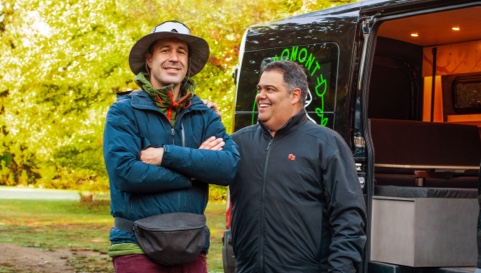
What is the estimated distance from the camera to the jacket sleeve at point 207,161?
388 centimetres

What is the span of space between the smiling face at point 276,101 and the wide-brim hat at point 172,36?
12.3 inches

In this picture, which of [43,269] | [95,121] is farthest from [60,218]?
[43,269]

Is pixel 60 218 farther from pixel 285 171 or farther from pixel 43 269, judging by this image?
pixel 285 171

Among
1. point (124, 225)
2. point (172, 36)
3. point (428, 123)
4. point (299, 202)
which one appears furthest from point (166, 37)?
point (428, 123)

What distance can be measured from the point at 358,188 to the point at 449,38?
11.5 feet

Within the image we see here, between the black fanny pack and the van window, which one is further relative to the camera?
the van window

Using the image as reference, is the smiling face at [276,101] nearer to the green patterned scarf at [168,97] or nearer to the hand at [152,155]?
the green patterned scarf at [168,97]

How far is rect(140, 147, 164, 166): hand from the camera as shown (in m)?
3.89

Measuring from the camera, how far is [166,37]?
4.07 metres

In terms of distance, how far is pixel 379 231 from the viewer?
584 cm

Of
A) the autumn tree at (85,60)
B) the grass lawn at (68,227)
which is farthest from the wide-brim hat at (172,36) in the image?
the autumn tree at (85,60)

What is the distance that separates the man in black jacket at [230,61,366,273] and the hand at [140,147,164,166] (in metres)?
0.57

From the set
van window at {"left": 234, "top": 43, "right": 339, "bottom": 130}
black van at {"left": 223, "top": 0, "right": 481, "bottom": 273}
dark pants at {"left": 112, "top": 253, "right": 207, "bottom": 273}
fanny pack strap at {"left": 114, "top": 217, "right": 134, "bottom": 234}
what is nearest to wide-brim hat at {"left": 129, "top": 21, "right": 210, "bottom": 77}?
fanny pack strap at {"left": 114, "top": 217, "right": 134, "bottom": 234}

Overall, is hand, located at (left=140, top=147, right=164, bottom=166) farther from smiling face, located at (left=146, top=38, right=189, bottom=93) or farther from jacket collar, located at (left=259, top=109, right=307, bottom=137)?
jacket collar, located at (left=259, top=109, right=307, bottom=137)
